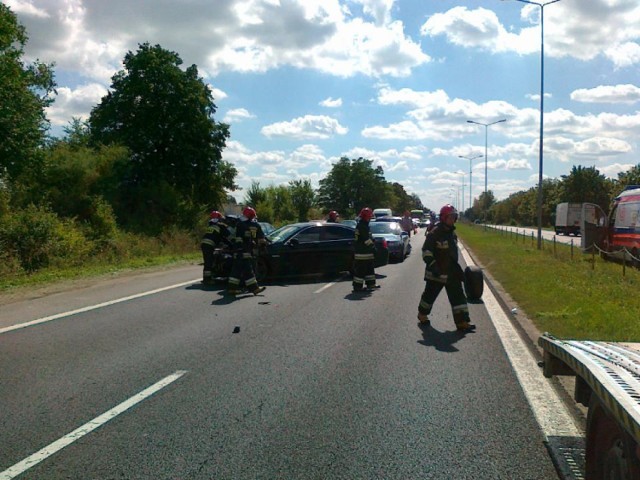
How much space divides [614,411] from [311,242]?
13609 millimetres

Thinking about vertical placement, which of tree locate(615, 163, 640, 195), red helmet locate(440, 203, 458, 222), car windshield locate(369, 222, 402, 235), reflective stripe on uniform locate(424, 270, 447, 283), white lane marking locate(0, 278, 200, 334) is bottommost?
white lane marking locate(0, 278, 200, 334)

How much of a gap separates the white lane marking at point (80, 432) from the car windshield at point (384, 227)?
60.1ft

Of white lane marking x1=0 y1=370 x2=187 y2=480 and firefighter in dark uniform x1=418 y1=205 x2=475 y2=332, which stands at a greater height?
firefighter in dark uniform x1=418 y1=205 x2=475 y2=332

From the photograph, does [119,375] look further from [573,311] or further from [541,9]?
[541,9]

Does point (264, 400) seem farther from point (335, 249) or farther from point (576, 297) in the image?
point (335, 249)

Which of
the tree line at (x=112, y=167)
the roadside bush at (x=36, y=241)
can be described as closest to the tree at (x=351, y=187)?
the tree line at (x=112, y=167)

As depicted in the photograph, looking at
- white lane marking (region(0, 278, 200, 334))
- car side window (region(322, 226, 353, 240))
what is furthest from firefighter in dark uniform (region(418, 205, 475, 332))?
car side window (region(322, 226, 353, 240))

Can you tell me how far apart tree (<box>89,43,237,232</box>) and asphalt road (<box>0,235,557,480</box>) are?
27.8 m

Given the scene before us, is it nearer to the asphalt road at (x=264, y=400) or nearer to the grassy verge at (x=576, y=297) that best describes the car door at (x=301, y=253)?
the grassy verge at (x=576, y=297)

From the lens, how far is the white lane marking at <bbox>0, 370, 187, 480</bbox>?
13.1 feet

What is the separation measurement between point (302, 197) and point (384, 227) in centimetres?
4719

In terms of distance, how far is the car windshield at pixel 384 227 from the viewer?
2408cm

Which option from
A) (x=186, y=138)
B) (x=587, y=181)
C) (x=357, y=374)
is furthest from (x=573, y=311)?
(x=587, y=181)

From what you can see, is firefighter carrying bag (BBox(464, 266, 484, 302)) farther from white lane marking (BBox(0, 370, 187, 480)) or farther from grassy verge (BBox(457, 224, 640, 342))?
white lane marking (BBox(0, 370, 187, 480))
